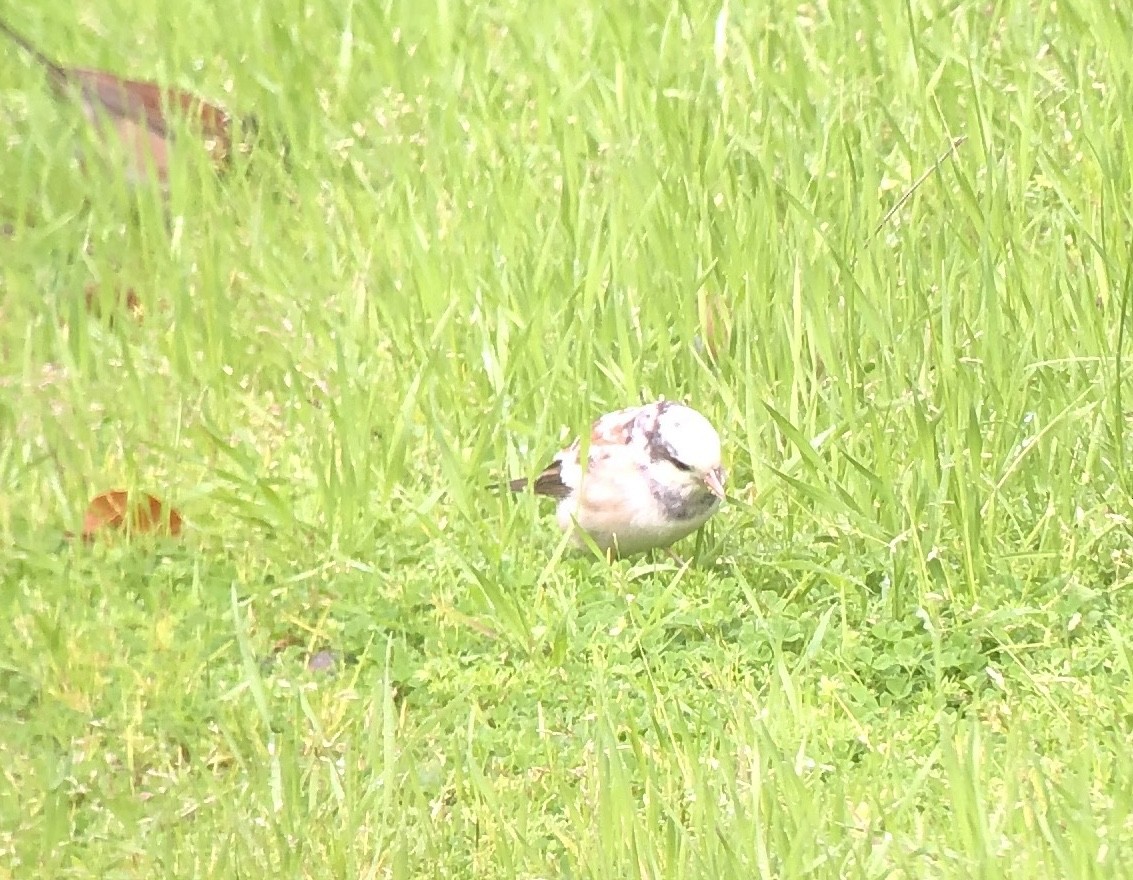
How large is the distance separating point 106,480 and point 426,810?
1846mm

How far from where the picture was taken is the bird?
627cm

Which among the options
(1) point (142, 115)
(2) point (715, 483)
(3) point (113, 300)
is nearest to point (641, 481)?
(2) point (715, 483)

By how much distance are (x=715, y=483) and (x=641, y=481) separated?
194 mm

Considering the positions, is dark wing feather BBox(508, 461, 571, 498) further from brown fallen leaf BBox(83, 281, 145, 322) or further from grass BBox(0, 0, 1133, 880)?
brown fallen leaf BBox(83, 281, 145, 322)

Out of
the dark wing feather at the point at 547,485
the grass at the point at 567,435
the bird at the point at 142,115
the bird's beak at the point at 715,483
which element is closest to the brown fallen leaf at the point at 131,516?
the grass at the point at 567,435

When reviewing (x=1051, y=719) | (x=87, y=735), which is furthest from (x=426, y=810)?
(x=1051, y=719)

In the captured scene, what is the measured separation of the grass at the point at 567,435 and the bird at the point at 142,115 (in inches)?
5.1

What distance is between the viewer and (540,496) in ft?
16.1

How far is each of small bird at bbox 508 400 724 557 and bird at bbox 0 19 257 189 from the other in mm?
2152

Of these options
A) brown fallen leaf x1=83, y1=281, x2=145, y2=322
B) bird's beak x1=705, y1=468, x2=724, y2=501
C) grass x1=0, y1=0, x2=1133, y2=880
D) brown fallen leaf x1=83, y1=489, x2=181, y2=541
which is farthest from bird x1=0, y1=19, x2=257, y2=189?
bird's beak x1=705, y1=468, x2=724, y2=501

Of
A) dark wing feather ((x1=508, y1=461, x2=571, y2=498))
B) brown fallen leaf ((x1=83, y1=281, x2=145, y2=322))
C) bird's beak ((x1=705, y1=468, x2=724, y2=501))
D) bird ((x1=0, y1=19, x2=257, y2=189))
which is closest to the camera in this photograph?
bird's beak ((x1=705, y1=468, x2=724, y2=501))

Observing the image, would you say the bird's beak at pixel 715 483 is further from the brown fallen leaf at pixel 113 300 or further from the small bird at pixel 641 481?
the brown fallen leaf at pixel 113 300

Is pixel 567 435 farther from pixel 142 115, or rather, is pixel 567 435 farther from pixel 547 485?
pixel 142 115

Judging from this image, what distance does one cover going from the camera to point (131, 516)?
481 cm
